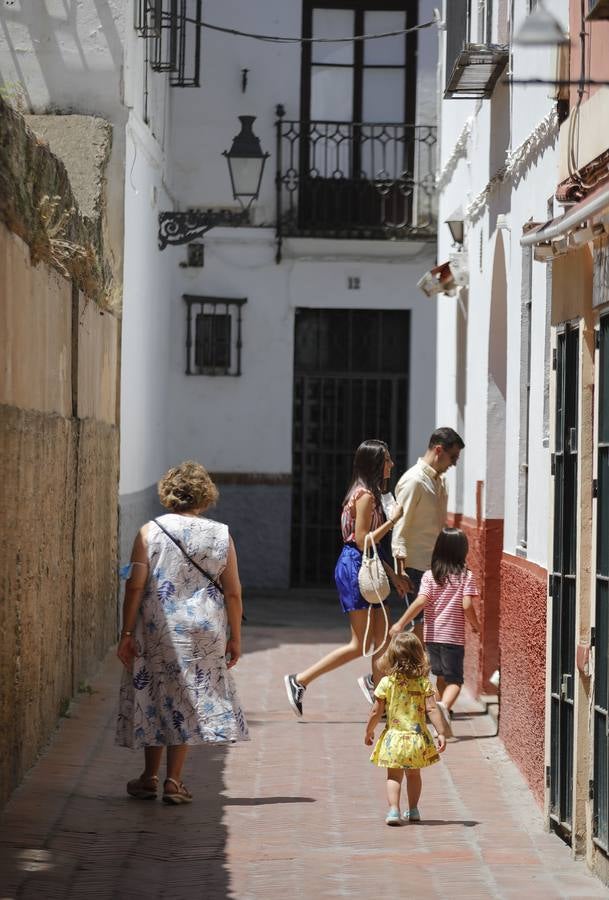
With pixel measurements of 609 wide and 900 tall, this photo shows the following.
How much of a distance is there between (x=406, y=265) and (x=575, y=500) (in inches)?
505

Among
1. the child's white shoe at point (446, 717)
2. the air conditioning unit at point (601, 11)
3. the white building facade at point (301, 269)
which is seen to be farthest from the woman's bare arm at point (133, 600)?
the white building facade at point (301, 269)

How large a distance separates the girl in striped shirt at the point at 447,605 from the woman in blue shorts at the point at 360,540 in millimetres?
303

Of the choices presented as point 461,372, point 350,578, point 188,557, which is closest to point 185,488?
point 188,557

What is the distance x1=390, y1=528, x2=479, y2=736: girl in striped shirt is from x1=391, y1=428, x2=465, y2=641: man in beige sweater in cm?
41

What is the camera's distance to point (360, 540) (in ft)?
33.8

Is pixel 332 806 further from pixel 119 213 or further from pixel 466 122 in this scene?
pixel 119 213

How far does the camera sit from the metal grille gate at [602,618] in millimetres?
6383

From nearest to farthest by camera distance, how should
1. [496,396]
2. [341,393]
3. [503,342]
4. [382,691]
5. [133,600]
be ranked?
[382,691], [133,600], [496,396], [503,342], [341,393]

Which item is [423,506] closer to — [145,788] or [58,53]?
[145,788]

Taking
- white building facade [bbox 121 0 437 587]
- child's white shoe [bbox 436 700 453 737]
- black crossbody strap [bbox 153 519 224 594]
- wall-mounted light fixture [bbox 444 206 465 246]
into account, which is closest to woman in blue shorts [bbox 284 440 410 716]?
child's white shoe [bbox 436 700 453 737]

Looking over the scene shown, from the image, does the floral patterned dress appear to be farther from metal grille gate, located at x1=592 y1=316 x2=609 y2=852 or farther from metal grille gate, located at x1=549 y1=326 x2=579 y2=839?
metal grille gate, located at x1=592 y1=316 x2=609 y2=852

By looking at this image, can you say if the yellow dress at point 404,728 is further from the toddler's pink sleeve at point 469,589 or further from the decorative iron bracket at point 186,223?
the decorative iron bracket at point 186,223

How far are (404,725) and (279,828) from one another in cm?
76

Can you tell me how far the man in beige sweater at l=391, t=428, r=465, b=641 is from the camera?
1052cm
